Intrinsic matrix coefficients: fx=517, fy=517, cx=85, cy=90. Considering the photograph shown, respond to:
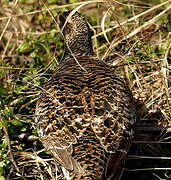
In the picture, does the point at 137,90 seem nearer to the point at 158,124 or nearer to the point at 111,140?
the point at 158,124

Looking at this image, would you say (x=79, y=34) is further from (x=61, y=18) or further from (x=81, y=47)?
(x=61, y=18)

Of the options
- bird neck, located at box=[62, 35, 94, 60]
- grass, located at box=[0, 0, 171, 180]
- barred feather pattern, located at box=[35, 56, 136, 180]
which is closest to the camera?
barred feather pattern, located at box=[35, 56, 136, 180]

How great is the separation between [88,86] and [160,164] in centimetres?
161

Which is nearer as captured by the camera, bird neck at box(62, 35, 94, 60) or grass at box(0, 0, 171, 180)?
grass at box(0, 0, 171, 180)

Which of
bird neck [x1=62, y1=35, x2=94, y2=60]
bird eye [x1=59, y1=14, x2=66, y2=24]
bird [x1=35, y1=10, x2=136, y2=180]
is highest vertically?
bird eye [x1=59, y1=14, x2=66, y2=24]

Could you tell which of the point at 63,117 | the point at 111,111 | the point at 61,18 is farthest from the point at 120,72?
the point at 63,117

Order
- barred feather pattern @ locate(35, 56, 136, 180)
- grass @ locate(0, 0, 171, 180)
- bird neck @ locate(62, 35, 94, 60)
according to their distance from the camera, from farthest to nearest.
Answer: bird neck @ locate(62, 35, 94, 60) → grass @ locate(0, 0, 171, 180) → barred feather pattern @ locate(35, 56, 136, 180)

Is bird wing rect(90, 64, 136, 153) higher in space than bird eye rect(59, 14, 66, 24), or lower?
lower

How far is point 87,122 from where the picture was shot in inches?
182

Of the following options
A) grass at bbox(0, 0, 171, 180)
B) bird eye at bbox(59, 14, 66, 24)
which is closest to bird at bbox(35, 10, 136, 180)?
grass at bbox(0, 0, 171, 180)

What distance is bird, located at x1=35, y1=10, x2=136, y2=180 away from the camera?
4.54 m

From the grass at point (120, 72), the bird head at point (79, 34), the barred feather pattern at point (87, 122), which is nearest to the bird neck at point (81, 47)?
the bird head at point (79, 34)

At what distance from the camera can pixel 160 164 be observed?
19.7ft

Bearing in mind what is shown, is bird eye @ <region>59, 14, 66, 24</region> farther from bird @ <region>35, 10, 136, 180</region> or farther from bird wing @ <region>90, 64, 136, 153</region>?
bird wing @ <region>90, 64, 136, 153</region>
